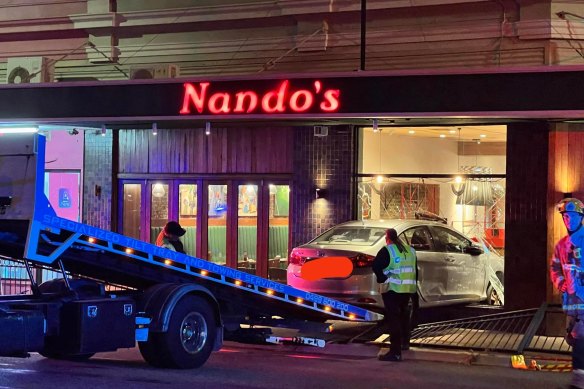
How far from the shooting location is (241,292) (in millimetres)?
10781

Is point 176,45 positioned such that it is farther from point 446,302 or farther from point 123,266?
point 123,266

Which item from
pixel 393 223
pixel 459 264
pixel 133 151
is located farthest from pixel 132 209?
pixel 459 264

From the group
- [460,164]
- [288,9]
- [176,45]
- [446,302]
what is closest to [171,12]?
[176,45]

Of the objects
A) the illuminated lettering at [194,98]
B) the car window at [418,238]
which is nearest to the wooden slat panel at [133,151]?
the illuminated lettering at [194,98]

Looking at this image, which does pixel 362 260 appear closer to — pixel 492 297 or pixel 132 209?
pixel 492 297

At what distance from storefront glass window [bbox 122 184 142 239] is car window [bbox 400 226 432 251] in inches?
253

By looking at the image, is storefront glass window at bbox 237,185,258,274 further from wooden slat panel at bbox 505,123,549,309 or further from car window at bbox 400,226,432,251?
wooden slat panel at bbox 505,123,549,309

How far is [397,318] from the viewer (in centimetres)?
1140

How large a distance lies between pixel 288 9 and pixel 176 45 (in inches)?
103

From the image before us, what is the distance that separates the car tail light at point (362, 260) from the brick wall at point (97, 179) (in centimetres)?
695

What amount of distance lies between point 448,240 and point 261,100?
3890 millimetres

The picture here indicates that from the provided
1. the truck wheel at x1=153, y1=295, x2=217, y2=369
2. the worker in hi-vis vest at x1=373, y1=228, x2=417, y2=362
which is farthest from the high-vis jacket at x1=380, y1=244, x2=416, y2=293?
the truck wheel at x1=153, y1=295, x2=217, y2=369

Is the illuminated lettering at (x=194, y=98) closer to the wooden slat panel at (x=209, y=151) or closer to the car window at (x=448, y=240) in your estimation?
the wooden slat panel at (x=209, y=151)

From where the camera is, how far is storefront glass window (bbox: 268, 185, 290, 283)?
17094 mm
